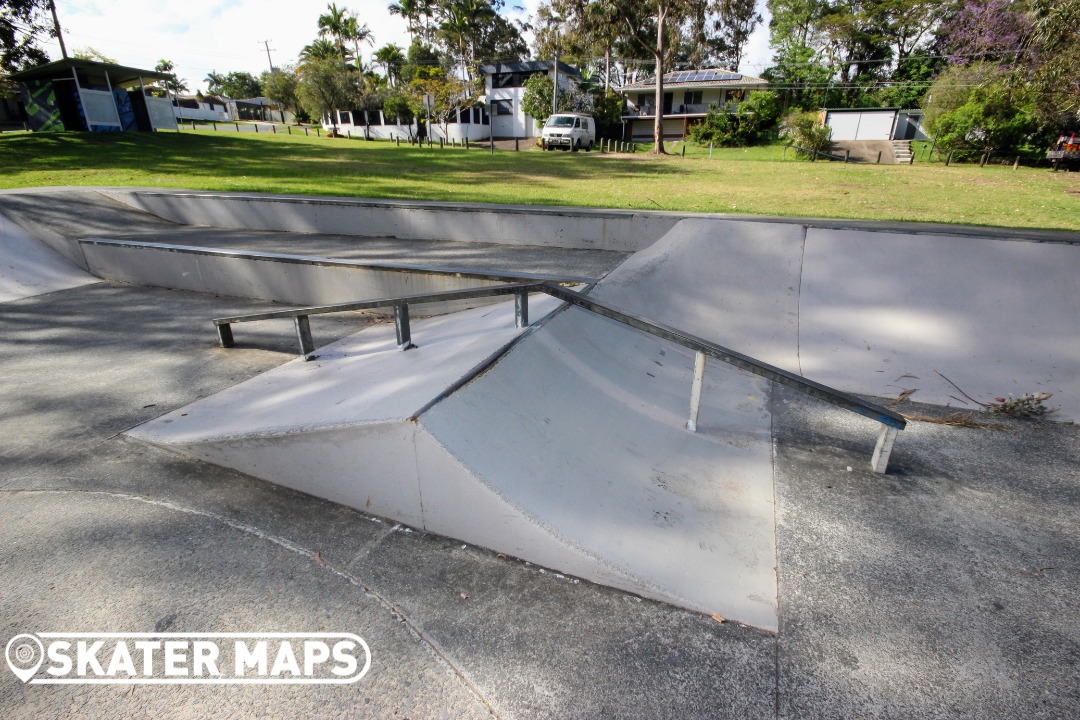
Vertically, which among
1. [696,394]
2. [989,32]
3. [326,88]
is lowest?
[696,394]

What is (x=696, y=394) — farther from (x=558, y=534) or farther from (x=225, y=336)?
(x=225, y=336)

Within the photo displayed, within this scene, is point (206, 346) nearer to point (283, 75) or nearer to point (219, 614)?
point (219, 614)

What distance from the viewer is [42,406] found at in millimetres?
4324

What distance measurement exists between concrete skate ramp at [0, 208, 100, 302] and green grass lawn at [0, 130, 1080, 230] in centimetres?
418

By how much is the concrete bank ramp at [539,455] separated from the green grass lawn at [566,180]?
6714mm

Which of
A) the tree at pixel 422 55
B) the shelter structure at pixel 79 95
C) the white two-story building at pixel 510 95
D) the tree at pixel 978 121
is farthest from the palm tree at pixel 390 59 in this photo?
the tree at pixel 978 121

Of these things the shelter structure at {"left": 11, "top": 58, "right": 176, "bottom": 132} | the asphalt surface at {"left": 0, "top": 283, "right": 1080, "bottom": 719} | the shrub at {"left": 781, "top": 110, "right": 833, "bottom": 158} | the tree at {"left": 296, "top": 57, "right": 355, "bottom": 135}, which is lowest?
the asphalt surface at {"left": 0, "top": 283, "right": 1080, "bottom": 719}

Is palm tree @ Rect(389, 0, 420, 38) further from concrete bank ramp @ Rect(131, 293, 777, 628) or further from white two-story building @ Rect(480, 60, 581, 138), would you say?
concrete bank ramp @ Rect(131, 293, 777, 628)

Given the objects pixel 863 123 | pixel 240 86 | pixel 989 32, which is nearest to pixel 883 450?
pixel 989 32

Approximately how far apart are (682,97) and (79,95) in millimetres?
40467

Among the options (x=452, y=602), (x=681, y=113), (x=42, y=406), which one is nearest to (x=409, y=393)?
(x=452, y=602)

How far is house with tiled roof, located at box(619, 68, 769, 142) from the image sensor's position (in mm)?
42734

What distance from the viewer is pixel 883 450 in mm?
3521

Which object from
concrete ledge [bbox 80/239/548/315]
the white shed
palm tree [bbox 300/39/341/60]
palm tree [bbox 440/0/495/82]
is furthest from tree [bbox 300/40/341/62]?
concrete ledge [bbox 80/239/548/315]
